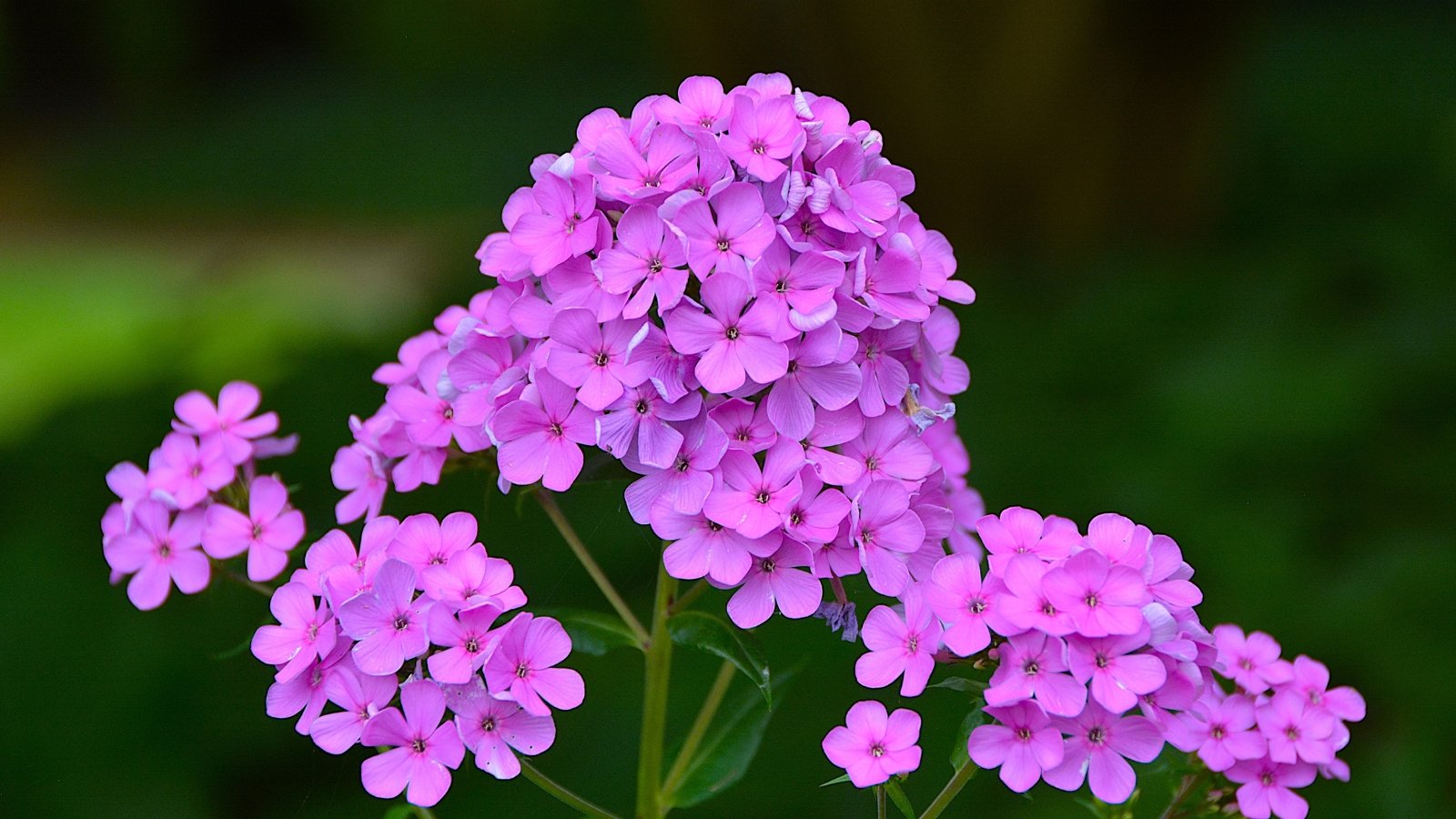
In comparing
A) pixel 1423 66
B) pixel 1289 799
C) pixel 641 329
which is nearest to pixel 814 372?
pixel 641 329

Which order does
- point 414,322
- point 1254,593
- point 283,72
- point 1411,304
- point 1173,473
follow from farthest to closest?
point 283,72 → point 414,322 → point 1411,304 → point 1173,473 → point 1254,593

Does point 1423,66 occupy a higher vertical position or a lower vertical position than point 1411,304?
higher

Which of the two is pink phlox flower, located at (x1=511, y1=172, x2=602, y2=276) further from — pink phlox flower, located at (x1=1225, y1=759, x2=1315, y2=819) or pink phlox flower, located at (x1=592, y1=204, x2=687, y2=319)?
pink phlox flower, located at (x1=1225, y1=759, x2=1315, y2=819)

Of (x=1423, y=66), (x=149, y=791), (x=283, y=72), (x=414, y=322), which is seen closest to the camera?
(x=149, y=791)

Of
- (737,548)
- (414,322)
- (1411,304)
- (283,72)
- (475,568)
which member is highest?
(283,72)

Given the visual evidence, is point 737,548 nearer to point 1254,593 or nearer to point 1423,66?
point 1254,593

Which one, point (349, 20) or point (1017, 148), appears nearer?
point (1017, 148)

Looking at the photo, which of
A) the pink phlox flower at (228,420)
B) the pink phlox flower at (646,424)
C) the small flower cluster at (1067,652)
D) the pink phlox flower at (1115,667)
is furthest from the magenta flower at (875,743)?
the pink phlox flower at (228,420)
